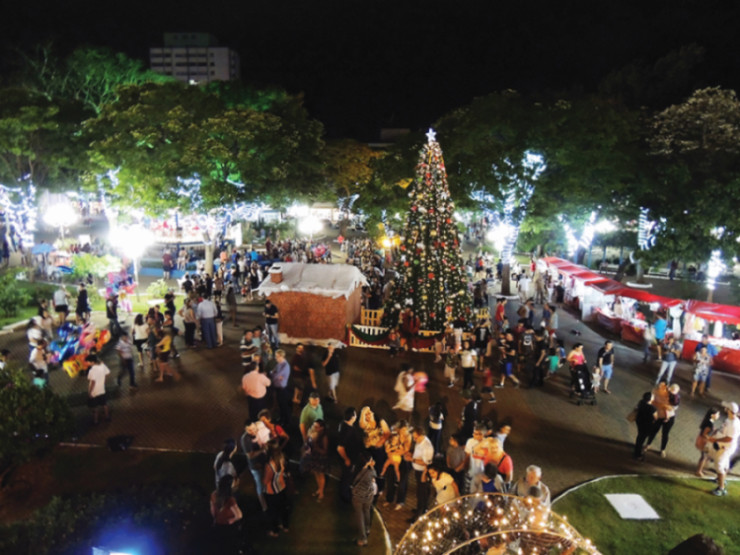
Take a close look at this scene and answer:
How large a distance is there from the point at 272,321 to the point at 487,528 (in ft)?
31.3

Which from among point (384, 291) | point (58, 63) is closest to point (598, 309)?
point (384, 291)

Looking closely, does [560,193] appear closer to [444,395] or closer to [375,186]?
[375,186]

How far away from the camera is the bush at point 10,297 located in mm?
17391

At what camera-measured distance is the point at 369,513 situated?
7.18 m

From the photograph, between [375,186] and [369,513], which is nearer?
[369,513]

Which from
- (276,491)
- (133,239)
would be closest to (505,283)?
(133,239)

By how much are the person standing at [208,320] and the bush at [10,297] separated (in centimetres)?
728

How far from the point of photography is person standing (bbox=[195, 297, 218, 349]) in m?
14.4

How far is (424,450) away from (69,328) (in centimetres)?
1121

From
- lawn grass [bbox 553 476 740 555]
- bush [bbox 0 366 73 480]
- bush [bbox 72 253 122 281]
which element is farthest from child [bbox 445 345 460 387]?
bush [bbox 72 253 122 281]

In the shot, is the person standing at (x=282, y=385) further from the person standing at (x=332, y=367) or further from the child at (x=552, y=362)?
the child at (x=552, y=362)

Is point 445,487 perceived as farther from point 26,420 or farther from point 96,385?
point 96,385

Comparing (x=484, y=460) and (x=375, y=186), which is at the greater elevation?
(x=375, y=186)

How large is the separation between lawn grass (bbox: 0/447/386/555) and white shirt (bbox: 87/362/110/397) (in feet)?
3.48
